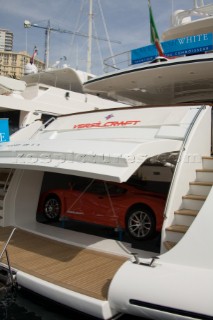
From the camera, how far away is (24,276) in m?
4.18

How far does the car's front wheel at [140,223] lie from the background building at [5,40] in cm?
7375

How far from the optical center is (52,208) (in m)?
7.91

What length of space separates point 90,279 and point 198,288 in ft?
4.93

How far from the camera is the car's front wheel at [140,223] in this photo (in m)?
6.09

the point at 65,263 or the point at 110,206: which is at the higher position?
the point at 110,206

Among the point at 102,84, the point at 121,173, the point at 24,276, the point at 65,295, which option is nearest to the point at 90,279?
the point at 65,295

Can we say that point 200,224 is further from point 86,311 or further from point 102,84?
point 102,84

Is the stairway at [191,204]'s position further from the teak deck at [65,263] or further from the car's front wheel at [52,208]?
the car's front wheel at [52,208]

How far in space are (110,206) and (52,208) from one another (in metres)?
1.77

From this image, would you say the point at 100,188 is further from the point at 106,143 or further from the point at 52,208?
the point at 106,143

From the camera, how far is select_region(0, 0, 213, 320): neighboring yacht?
3.33 m

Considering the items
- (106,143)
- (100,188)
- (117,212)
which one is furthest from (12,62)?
(106,143)

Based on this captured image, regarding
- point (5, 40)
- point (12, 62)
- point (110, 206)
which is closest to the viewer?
point (110, 206)

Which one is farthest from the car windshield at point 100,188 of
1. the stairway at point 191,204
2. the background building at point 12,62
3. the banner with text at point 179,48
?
the background building at point 12,62
